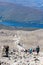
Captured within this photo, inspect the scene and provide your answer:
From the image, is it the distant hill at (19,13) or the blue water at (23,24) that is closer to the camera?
the blue water at (23,24)

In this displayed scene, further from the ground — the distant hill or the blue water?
the distant hill

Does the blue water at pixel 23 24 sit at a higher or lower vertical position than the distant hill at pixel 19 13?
lower

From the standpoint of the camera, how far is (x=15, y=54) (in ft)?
89.9

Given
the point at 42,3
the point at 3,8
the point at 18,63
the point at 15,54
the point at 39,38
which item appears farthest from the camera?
the point at 42,3

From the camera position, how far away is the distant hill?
240 feet

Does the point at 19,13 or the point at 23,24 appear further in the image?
the point at 19,13

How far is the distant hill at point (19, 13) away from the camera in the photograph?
73062mm

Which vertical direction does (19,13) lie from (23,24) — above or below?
above

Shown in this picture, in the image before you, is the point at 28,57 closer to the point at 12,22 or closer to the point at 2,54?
the point at 2,54

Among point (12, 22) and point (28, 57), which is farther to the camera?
point (12, 22)

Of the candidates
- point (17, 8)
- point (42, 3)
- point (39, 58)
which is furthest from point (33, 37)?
point (42, 3)

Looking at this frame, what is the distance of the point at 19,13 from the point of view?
79.6 metres

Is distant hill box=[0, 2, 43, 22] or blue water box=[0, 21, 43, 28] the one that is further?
distant hill box=[0, 2, 43, 22]

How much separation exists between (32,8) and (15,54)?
6094cm
